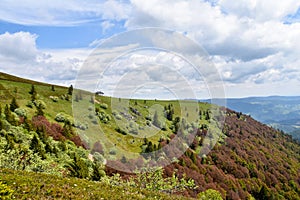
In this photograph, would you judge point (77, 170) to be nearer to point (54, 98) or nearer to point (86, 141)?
point (86, 141)

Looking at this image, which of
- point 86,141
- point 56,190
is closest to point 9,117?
point 86,141

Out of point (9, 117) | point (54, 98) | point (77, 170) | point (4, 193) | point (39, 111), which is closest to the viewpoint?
point (4, 193)

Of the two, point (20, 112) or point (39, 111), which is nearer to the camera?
point (20, 112)

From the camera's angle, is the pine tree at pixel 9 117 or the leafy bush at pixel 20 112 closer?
the pine tree at pixel 9 117

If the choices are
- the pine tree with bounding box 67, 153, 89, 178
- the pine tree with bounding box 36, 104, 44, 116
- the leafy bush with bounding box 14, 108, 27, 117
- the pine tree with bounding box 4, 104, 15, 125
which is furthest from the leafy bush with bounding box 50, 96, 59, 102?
the pine tree with bounding box 67, 153, 89, 178

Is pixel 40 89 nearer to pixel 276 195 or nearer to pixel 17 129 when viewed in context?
pixel 17 129

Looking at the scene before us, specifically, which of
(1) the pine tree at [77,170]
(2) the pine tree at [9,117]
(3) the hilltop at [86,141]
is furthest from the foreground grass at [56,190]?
(2) the pine tree at [9,117]

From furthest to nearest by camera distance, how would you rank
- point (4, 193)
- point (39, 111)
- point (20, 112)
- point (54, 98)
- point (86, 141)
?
point (54, 98)
point (39, 111)
point (86, 141)
point (20, 112)
point (4, 193)

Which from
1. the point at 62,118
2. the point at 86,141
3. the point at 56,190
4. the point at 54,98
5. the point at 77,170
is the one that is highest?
the point at 54,98

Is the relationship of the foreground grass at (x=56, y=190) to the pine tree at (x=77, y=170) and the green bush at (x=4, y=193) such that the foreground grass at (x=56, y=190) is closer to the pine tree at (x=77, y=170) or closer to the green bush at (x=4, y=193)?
the green bush at (x=4, y=193)

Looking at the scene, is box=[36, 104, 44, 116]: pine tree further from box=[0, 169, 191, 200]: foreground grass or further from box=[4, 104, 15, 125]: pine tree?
box=[0, 169, 191, 200]: foreground grass

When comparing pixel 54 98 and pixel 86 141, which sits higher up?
pixel 54 98

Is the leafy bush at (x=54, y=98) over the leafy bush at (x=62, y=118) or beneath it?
over

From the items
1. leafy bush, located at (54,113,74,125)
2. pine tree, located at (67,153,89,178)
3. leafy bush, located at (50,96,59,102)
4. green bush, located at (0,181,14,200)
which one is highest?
leafy bush, located at (50,96,59,102)
